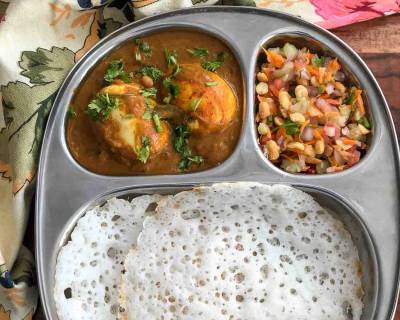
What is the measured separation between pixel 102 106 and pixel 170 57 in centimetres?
46

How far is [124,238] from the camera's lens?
11.1 feet

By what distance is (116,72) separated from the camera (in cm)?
323

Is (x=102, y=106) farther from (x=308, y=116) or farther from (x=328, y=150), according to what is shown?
(x=328, y=150)

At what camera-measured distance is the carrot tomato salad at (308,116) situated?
322cm

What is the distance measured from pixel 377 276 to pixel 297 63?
1.23 metres

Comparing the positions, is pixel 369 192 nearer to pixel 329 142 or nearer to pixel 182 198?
pixel 329 142

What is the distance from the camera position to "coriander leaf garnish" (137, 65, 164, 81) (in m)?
3.22

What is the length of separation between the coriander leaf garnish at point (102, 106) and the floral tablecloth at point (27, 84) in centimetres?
33

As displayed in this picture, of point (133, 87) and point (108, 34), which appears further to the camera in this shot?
point (108, 34)

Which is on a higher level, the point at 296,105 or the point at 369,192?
the point at 296,105

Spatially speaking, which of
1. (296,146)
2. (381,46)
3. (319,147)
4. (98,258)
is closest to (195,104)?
(296,146)

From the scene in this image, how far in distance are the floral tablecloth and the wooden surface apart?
1.36 ft

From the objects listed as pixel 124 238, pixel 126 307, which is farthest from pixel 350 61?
pixel 126 307

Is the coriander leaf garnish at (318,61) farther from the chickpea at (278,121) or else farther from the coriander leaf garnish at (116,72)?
the coriander leaf garnish at (116,72)
